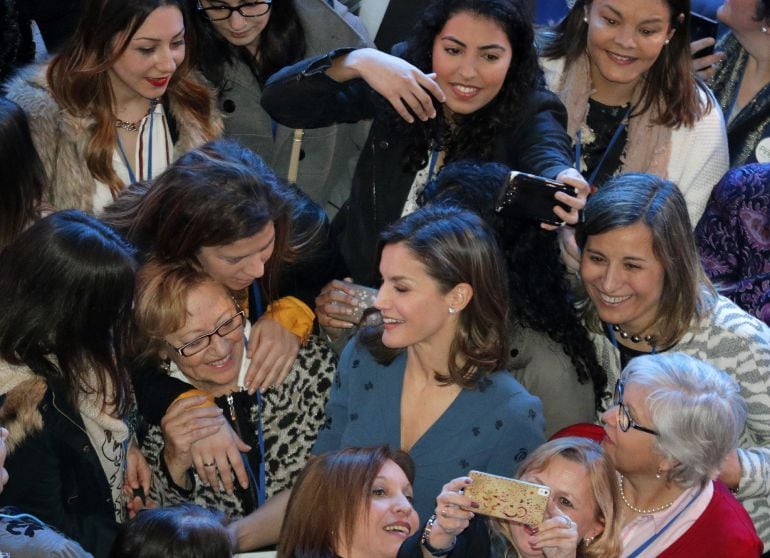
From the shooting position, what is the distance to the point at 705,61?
4.96m

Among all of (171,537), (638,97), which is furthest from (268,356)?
(638,97)

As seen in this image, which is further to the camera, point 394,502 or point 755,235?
point 755,235

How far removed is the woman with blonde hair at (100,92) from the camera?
168 inches

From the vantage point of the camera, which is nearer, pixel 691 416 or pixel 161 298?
pixel 691 416

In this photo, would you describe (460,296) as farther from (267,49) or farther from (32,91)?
(32,91)

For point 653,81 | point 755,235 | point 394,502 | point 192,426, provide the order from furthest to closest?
point 653,81 < point 755,235 < point 192,426 < point 394,502

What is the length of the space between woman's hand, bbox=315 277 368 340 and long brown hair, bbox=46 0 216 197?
0.81 metres

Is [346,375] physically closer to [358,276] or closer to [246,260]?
[246,260]

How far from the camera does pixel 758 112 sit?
194 inches

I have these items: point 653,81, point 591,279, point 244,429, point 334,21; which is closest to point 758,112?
point 653,81

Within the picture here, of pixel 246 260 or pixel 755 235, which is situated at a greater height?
pixel 755 235

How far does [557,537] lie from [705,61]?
2.39 meters

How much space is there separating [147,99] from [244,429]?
51.3 inches

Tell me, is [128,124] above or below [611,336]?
above
